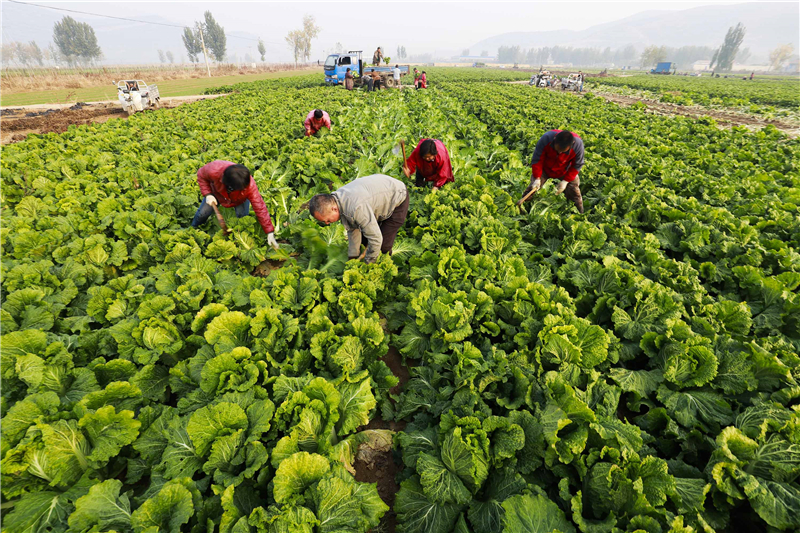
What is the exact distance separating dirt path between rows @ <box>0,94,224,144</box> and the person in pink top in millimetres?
13173

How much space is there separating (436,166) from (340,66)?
33.9 m

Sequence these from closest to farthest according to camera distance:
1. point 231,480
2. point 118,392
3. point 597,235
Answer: point 231,480 → point 118,392 → point 597,235

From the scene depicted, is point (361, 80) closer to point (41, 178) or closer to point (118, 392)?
point (41, 178)

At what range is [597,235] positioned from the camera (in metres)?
5.37

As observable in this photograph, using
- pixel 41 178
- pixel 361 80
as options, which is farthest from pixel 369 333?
pixel 361 80

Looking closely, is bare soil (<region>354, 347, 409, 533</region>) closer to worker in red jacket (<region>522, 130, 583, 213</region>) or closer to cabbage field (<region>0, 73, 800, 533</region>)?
cabbage field (<region>0, 73, 800, 533</region>)

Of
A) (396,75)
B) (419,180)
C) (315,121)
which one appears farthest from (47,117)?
(396,75)

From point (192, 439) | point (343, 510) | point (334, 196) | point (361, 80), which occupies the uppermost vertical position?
point (361, 80)

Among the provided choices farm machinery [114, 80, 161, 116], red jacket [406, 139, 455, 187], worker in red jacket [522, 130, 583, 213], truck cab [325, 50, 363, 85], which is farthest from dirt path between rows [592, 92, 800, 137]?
farm machinery [114, 80, 161, 116]

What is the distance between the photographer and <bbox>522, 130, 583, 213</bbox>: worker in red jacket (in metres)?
6.59

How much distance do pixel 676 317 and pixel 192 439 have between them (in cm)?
522

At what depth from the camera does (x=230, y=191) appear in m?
5.49

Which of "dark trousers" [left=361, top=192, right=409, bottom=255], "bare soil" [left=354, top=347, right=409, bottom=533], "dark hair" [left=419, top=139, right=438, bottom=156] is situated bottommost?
"bare soil" [left=354, top=347, right=409, bottom=533]

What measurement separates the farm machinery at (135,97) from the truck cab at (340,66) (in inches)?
652
